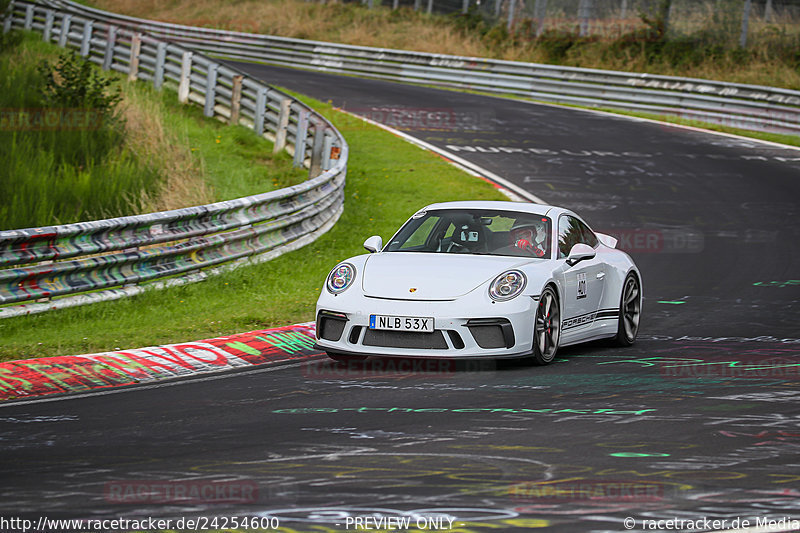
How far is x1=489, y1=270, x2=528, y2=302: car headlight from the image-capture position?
27.6 feet

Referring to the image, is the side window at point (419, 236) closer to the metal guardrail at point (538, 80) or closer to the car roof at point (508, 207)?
the car roof at point (508, 207)

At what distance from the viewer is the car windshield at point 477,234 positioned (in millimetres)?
9526

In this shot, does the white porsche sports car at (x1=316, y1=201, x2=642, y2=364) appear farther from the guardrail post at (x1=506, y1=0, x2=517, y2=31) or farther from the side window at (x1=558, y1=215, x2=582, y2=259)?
the guardrail post at (x1=506, y1=0, x2=517, y2=31)

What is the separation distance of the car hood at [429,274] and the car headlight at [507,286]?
0.07 m

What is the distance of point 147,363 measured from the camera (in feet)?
27.8

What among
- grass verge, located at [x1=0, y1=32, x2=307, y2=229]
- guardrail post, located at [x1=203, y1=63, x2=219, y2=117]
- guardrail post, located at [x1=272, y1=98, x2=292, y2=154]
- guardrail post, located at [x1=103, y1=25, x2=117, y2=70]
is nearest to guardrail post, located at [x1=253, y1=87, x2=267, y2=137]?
grass verge, located at [x1=0, y1=32, x2=307, y2=229]

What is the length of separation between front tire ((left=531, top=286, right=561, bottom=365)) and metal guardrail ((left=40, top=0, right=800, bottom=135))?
19.5 meters

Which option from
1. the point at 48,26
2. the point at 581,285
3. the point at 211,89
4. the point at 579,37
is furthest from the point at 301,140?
the point at 579,37

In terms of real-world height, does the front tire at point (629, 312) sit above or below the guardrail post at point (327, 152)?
above

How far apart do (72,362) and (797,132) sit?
21935mm

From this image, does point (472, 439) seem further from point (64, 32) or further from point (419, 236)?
point (64, 32)

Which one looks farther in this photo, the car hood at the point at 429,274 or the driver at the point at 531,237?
the driver at the point at 531,237

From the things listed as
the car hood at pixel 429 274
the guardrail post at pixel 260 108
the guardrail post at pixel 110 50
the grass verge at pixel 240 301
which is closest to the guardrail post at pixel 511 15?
the guardrail post at pixel 110 50

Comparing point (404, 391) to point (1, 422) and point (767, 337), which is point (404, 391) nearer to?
point (1, 422)
